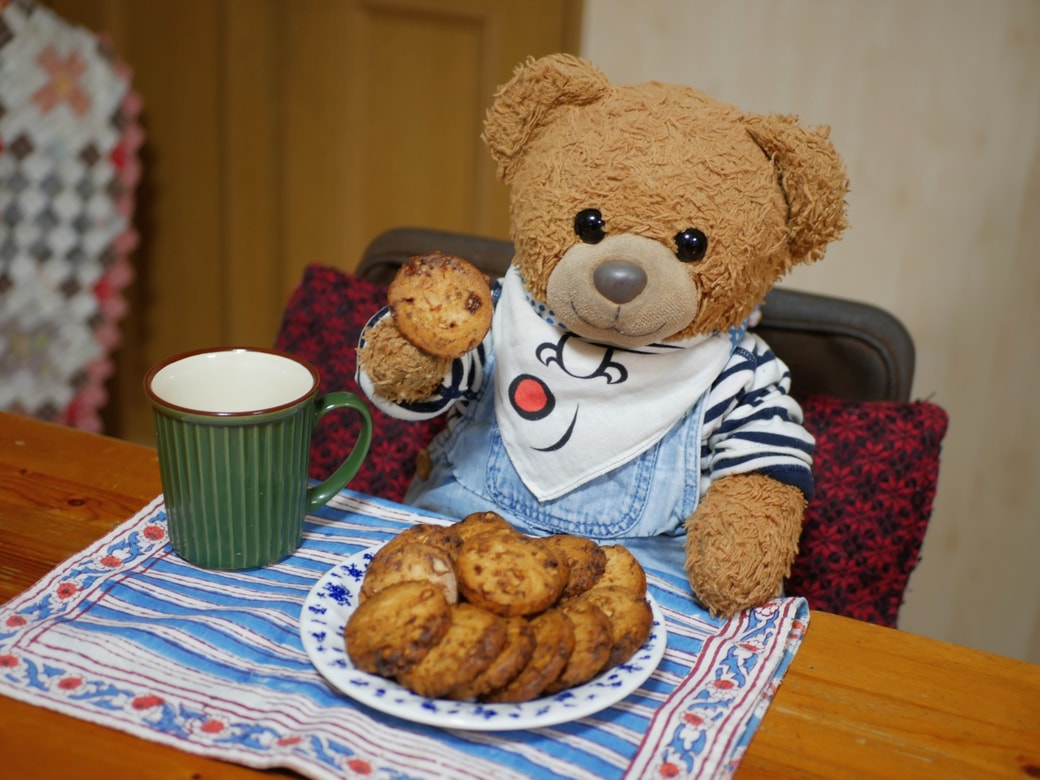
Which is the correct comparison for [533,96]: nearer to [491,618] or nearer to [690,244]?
[690,244]

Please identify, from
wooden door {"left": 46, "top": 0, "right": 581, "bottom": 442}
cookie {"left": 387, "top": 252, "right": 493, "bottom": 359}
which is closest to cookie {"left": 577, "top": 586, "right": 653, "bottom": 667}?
cookie {"left": 387, "top": 252, "right": 493, "bottom": 359}

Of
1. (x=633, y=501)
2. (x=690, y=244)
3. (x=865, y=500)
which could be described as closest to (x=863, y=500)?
(x=865, y=500)

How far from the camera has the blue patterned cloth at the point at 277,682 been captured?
61 cm

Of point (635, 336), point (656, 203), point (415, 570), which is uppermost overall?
point (656, 203)

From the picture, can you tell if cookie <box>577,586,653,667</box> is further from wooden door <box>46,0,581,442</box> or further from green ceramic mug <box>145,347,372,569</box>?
wooden door <box>46,0,581,442</box>

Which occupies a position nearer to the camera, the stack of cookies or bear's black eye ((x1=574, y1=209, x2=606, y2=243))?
the stack of cookies

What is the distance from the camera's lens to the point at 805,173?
32.3 inches

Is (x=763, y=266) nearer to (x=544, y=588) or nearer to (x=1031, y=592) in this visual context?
(x=544, y=588)

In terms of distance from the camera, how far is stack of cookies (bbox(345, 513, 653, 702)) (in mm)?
611

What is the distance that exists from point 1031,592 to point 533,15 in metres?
1.34

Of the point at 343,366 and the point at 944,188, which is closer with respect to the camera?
the point at 343,366

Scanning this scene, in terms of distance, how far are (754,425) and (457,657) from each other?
0.38m

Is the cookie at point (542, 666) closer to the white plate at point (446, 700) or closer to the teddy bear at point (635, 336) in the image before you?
the white plate at point (446, 700)

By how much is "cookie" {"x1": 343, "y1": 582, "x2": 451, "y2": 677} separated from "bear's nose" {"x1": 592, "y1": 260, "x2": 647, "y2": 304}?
270mm
